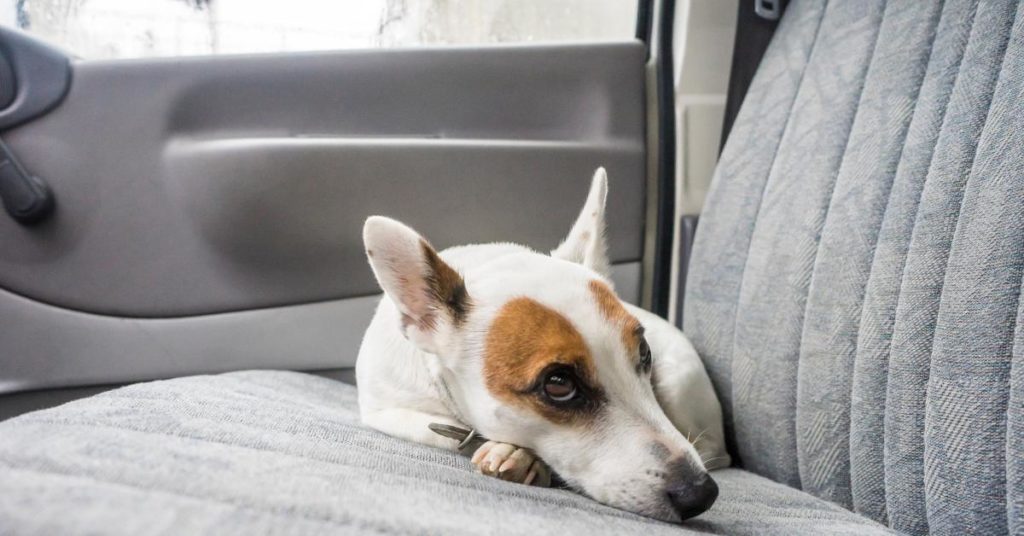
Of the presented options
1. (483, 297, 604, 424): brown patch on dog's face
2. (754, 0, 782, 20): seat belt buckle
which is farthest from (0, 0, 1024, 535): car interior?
(483, 297, 604, 424): brown patch on dog's face

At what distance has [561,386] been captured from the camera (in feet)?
3.03

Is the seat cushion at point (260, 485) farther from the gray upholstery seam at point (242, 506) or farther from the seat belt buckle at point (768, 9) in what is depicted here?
the seat belt buckle at point (768, 9)

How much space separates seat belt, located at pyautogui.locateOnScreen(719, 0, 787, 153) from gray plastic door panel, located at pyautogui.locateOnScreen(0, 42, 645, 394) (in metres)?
0.34

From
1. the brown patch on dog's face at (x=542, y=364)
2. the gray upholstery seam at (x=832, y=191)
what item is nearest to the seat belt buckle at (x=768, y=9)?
the gray upholstery seam at (x=832, y=191)

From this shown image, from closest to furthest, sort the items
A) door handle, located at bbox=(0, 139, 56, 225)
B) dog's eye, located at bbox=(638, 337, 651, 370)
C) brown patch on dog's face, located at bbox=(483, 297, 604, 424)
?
brown patch on dog's face, located at bbox=(483, 297, 604, 424), dog's eye, located at bbox=(638, 337, 651, 370), door handle, located at bbox=(0, 139, 56, 225)

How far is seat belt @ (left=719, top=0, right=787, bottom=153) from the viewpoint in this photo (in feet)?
5.20

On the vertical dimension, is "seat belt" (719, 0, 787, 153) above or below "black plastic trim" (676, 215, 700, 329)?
above

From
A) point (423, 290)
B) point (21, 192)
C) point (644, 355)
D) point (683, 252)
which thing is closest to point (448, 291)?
point (423, 290)

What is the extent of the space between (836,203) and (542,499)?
2.33 feet

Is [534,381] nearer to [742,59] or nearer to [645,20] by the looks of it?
[742,59]

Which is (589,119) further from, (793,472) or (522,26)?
(793,472)

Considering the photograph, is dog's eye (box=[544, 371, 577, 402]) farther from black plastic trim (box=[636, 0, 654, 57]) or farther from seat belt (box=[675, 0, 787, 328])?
black plastic trim (box=[636, 0, 654, 57])

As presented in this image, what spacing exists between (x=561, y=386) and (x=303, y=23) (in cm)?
134

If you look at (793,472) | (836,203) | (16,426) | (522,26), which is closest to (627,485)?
(793,472)
